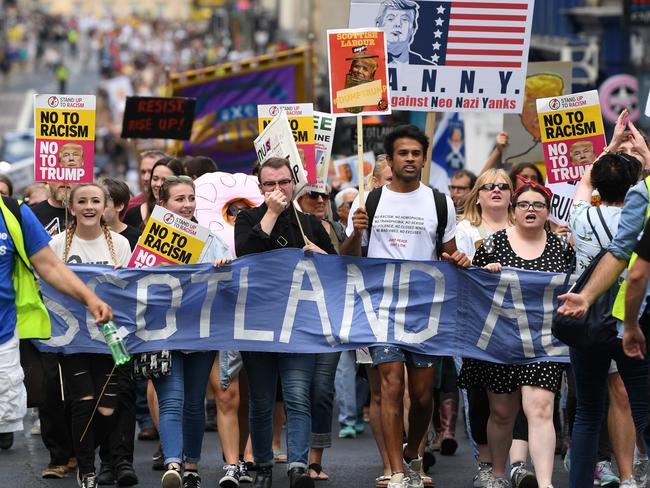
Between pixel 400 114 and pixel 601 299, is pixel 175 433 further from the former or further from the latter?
pixel 400 114

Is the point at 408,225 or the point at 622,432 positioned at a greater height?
the point at 408,225

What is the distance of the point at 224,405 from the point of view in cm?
981

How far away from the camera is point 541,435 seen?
352 inches

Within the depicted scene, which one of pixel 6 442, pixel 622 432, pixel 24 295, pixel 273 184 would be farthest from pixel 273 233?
pixel 6 442

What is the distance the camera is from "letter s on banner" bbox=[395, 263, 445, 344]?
31.3 ft

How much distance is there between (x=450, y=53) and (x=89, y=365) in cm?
350

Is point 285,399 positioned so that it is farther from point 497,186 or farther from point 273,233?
point 497,186

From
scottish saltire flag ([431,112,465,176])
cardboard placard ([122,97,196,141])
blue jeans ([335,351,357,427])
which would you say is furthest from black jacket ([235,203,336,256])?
scottish saltire flag ([431,112,465,176])

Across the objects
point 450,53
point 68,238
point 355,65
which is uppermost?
point 450,53

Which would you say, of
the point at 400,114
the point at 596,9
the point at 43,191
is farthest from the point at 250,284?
the point at 596,9

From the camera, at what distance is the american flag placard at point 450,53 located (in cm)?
1130

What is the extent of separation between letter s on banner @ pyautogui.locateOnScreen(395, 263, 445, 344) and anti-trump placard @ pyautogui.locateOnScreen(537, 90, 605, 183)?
6.44 feet

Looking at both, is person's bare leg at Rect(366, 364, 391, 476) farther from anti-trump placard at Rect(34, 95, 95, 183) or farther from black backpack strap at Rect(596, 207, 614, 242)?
anti-trump placard at Rect(34, 95, 95, 183)

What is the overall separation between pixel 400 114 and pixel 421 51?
34.9 ft
